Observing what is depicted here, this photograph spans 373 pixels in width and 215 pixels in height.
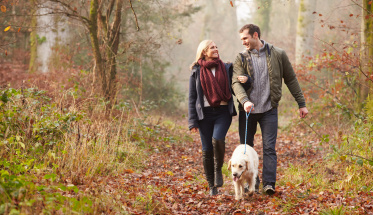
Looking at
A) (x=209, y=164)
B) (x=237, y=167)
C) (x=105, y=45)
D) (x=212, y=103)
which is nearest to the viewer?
(x=237, y=167)

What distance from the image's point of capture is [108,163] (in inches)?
229

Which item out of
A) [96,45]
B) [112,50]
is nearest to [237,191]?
[96,45]

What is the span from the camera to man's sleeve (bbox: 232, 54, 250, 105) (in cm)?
484

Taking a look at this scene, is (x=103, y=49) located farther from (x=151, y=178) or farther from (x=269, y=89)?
(x=269, y=89)

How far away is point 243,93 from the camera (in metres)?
4.87

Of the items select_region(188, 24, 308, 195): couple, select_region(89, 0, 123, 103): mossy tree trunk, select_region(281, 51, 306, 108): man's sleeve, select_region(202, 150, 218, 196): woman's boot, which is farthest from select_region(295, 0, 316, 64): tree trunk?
select_region(202, 150, 218, 196): woman's boot

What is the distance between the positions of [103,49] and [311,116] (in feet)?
21.2

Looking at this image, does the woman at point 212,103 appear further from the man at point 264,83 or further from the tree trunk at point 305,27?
the tree trunk at point 305,27

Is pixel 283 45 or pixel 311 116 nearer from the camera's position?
pixel 311 116

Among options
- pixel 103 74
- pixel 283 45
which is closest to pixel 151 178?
pixel 103 74

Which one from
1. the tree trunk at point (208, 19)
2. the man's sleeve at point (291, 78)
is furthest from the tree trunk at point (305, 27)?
the tree trunk at point (208, 19)

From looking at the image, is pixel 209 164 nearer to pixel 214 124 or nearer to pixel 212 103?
pixel 214 124

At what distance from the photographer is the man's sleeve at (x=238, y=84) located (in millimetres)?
4844

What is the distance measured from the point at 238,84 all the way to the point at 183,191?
1.89 meters
